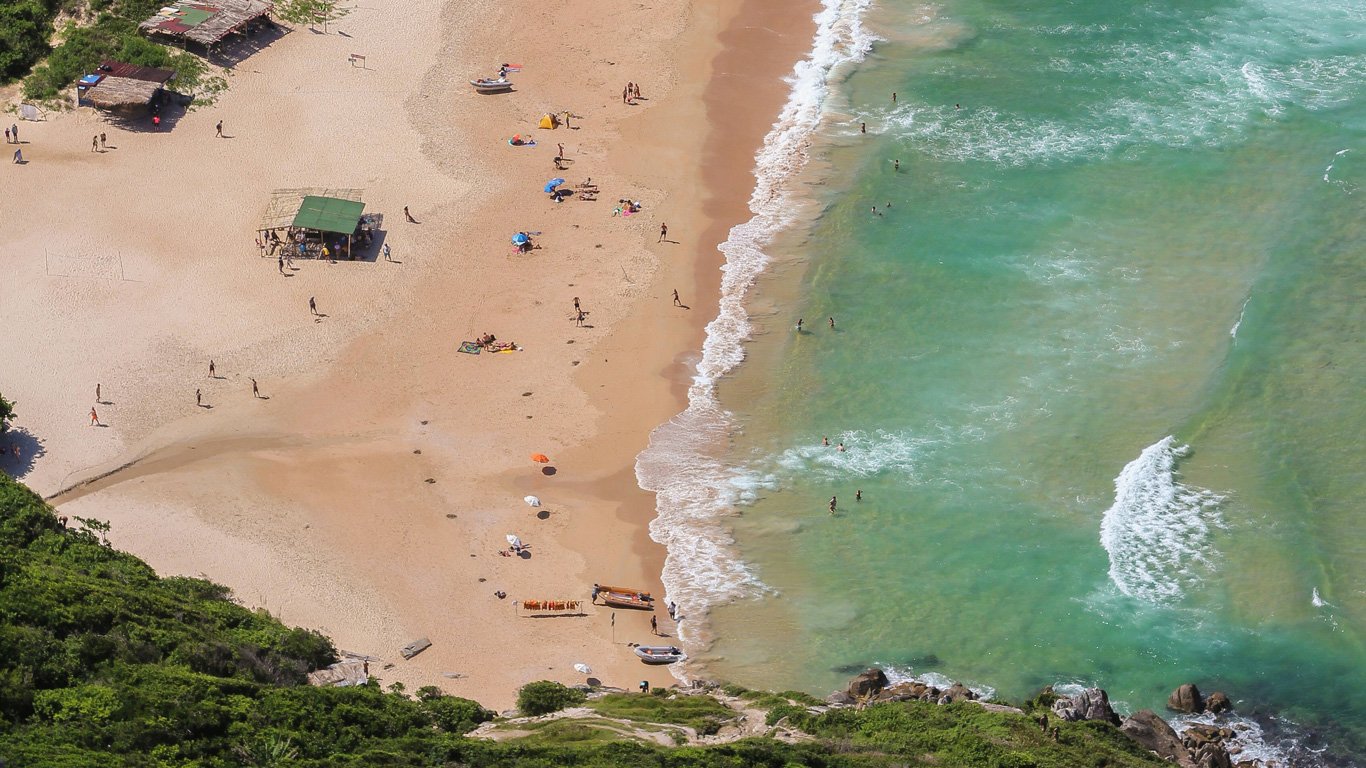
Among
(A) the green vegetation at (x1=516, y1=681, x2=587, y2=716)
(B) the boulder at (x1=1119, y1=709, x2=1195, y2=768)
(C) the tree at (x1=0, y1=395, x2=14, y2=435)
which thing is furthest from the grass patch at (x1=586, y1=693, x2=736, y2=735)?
(C) the tree at (x1=0, y1=395, x2=14, y2=435)

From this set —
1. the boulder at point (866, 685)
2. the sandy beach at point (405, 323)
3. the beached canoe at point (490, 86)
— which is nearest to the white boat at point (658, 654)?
the sandy beach at point (405, 323)

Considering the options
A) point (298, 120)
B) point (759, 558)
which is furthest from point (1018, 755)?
point (298, 120)

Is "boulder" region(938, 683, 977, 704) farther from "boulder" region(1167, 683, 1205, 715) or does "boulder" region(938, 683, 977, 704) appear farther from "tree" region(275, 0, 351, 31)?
"tree" region(275, 0, 351, 31)

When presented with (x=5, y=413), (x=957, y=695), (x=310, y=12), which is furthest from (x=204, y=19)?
(x=957, y=695)

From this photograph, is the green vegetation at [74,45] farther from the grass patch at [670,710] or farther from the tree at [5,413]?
the grass patch at [670,710]

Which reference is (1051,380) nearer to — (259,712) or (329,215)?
(329,215)

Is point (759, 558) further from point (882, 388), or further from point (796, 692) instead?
point (882, 388)
